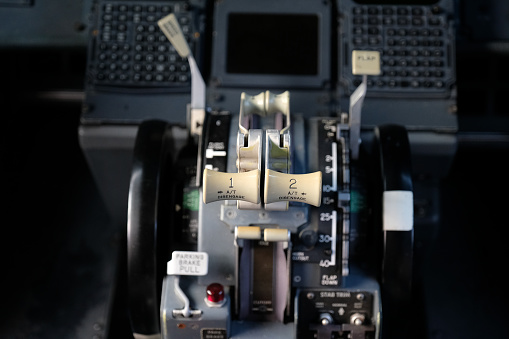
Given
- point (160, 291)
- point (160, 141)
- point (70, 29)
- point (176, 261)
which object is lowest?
point (160, 291)

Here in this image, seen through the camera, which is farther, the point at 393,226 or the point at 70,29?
the point at 70,29

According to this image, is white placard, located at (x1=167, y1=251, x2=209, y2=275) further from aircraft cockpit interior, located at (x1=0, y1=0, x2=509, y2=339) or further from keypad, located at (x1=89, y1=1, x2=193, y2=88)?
keypad, located at (x1=89, y1=1, x2=193, y2=88)

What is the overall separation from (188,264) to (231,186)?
0.86 ft

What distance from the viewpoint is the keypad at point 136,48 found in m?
2.40

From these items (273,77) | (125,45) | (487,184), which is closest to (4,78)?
(125,45)

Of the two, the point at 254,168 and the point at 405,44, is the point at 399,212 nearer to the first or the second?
the point at 254,168

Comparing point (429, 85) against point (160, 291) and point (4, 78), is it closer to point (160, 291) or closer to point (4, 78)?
point (160, 291)

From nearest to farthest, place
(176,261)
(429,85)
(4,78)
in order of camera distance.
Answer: (176,261)
(429,85)
(4,78)

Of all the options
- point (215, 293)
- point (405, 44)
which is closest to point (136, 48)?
point (405, 44)

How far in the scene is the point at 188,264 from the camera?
1.68m

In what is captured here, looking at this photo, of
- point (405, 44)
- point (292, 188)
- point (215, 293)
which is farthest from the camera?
point (405, 44)

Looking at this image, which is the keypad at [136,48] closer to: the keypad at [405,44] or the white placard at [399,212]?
the keypad at [405,44]

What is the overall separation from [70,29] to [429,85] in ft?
4.56

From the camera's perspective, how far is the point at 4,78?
2.74 meters
